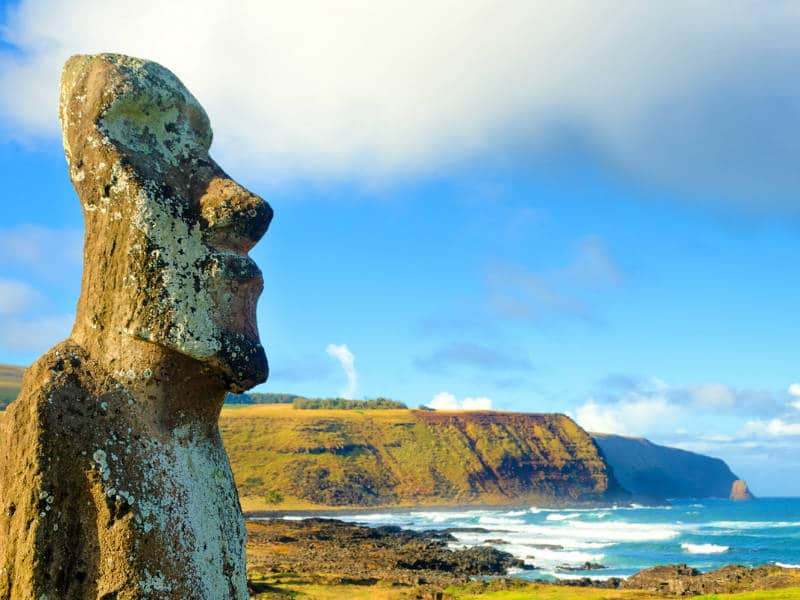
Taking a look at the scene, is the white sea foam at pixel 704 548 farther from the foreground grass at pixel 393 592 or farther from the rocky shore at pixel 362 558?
the foreground grass at pixel 393 592

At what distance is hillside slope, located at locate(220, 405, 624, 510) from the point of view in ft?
277

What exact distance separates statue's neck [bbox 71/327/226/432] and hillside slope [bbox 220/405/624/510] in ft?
229

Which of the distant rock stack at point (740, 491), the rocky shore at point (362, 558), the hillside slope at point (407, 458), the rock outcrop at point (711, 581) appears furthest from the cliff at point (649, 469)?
the rock outcrop at point (711, 581)

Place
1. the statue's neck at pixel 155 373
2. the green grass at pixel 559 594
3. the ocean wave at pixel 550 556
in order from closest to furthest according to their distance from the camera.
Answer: the statue's neck at pixel 155 373, the green grass at pixel 559 594, the ocean wave at pixel 550 556

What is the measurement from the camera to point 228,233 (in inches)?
167

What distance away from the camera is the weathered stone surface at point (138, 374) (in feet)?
12.0

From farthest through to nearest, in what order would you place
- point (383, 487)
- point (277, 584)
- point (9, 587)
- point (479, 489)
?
1. point (479, 489)
2. point (383, 487)
3. point (277, 584)
4. point (9, 587)

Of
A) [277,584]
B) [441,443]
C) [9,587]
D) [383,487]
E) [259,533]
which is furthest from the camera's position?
[441,443]

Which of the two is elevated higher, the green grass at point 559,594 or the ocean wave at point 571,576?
the green grass at point 559,594

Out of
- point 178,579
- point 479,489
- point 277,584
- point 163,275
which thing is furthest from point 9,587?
point 479,489

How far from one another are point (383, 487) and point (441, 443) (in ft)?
56.2

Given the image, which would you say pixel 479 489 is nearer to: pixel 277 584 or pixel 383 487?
pixel 383 487

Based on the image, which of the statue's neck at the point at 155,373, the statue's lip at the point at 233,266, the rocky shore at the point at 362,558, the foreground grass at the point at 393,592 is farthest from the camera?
the rocky shore at the point at 362,558

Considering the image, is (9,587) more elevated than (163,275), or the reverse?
(163,275)
